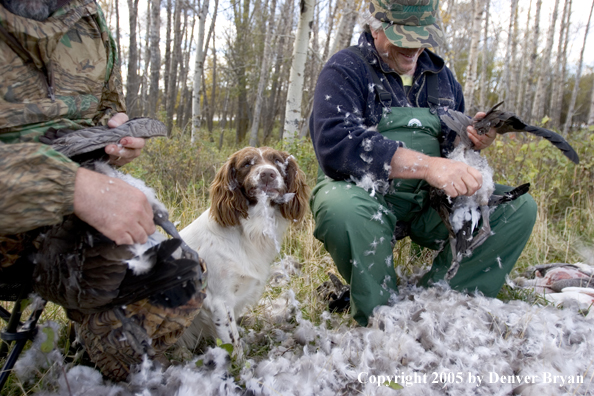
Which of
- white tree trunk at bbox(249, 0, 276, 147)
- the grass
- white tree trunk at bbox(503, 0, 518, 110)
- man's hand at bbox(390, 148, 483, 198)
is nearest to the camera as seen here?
man's hand at bbox(390, 148, 483, 198)

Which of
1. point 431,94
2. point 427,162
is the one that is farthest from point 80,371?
point 431,94

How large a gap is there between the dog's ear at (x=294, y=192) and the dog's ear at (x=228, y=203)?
268 mm

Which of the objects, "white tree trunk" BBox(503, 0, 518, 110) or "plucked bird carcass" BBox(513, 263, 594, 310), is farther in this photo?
"white tree trunk" BBox(503, 0, 518, 110)

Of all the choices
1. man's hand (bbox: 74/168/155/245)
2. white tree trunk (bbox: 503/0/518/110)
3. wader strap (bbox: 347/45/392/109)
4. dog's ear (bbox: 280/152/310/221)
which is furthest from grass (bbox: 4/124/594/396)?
white tree trunk (bbox: 503/0/518/110)

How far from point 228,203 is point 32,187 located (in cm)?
121

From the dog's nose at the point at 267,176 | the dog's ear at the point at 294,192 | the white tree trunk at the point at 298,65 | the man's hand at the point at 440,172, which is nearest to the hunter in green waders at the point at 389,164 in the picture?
the man's hand at the point at 440,172

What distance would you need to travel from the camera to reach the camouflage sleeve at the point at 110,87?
185cm

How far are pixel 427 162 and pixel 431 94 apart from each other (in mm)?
692

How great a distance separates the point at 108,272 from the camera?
4.84 feet

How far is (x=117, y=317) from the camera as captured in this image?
5.16ft

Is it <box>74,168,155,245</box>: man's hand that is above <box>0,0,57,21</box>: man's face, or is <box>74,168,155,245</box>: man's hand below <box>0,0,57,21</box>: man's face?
below

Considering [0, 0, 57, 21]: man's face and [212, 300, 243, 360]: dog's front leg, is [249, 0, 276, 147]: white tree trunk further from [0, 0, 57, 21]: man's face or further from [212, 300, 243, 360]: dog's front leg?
[0, 0, 57, 21]: man's face

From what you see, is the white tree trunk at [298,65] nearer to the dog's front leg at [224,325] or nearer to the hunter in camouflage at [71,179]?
the dog's front leg at [224,325]

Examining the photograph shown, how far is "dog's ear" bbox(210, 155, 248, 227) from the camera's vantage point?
2346mm
